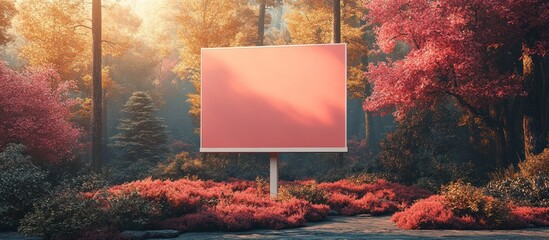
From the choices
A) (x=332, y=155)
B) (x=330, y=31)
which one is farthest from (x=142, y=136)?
(x=330, y=31)

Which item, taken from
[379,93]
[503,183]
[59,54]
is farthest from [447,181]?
[59,54]

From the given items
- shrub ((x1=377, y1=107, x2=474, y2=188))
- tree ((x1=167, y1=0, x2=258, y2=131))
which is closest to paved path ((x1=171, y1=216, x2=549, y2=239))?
shrub ((x1=377, y1=107, x2=474, y2=188))

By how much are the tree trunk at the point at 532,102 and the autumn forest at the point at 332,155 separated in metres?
0.05

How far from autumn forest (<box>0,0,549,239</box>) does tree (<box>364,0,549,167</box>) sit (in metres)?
0.05

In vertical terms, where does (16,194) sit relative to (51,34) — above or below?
below

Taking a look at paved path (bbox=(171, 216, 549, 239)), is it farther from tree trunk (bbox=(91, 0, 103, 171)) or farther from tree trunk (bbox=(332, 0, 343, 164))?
tree trunk (bbox=(332, 0, 343, 164))

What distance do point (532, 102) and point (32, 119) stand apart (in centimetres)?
1815

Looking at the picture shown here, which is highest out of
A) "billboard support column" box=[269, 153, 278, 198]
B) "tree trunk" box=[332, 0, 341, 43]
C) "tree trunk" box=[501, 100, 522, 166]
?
"tree trunk" box=[332, 0, 341, 43]

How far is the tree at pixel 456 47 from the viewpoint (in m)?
20.3

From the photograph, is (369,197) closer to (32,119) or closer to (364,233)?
(364,233)

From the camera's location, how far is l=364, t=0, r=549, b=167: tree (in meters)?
20.3

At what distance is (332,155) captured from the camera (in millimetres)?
38062

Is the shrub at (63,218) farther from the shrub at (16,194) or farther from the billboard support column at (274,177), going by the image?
the billboard support column at (274,177)

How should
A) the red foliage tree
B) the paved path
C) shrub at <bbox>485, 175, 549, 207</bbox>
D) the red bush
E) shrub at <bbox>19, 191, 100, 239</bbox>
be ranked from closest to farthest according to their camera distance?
shrub at <bbox>19, 191, 100, 239</bbox> < the paved path < the red bush < shrub at <bbox>485, 175, 549, 207</bbox> < the red foliage tree
